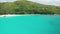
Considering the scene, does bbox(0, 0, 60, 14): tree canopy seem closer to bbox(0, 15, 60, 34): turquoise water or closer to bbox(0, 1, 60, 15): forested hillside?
bbox(0, 1, 60, 15): forested hillside

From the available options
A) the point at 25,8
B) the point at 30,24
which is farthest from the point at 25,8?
the point at 30,24

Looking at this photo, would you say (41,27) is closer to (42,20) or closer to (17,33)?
(42,20)

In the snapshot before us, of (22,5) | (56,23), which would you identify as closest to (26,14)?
(22,5)

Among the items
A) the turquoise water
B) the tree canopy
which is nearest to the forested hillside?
the tree canopy

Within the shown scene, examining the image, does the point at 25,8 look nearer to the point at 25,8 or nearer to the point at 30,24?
the point at 25,8

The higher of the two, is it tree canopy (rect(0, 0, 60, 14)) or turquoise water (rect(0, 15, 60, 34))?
tree canopy (rect(0, 0, 60, 14))
